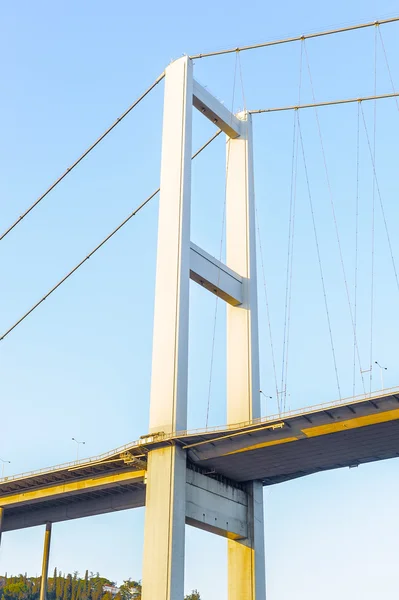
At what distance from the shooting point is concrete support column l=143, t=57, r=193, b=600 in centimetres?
3575

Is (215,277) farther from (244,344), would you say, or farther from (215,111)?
(215,111)

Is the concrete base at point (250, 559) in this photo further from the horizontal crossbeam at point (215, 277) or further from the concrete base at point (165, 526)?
the horizontal crossbeam at point (215, 277)

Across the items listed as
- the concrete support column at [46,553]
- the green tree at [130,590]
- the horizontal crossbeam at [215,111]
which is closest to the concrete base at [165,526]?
the horizontal crossbeam at [215,111]

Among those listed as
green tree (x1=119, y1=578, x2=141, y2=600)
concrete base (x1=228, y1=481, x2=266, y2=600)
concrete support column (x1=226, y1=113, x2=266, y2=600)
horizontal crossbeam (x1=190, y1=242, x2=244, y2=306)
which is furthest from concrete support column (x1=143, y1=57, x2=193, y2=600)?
green tree (x1=119, y1=578, x2=141, y2=600)

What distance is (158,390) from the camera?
3809 cm

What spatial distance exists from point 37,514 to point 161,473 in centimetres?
2040

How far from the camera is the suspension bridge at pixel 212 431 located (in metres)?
35.9

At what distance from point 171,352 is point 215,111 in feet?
47.9

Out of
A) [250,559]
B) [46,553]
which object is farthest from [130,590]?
[250,559]

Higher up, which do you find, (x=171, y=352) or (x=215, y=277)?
(x=215, y=277)

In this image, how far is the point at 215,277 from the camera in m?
42.5

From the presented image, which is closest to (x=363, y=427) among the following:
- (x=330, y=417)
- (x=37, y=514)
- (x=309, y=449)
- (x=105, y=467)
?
(x=330, y=417)

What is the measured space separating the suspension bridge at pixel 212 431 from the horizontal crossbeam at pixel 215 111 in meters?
0.07

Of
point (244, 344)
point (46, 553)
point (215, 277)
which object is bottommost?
point (46, 553)
